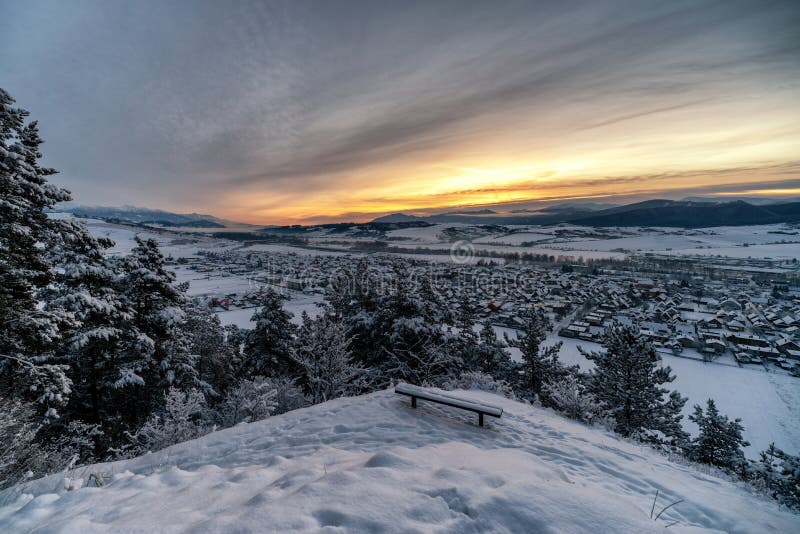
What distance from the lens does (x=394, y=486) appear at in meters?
3.46

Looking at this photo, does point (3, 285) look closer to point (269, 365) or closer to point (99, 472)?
point (99, 472)

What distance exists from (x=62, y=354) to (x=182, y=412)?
5983 mm

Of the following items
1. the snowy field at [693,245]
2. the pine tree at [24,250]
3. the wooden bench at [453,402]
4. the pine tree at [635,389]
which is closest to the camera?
the wooden bench at [453,402]

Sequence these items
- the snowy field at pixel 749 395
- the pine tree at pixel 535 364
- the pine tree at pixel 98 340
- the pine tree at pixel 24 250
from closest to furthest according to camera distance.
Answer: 1. the pine tree at pixel 24 250
2. the pine tree at pixel 98 340
3. the pine tree at pixel 535 364
4. the snowy field at pixel 749 395

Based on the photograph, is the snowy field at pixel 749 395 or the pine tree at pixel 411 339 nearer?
the pine tree at pixel 411 339

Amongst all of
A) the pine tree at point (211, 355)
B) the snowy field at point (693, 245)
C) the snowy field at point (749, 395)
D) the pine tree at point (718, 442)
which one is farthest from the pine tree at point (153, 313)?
the snowy field at point (693, 245)

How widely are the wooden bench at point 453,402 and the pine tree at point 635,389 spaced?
11873 millimetres

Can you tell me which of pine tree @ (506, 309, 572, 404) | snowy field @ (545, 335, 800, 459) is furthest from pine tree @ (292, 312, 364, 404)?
snowy field @ (545, 335, 800, 459)

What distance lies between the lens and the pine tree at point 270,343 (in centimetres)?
1795

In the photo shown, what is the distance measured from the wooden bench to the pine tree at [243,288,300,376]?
40.8 ft

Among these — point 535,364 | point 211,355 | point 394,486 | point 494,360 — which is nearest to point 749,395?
point 535,364

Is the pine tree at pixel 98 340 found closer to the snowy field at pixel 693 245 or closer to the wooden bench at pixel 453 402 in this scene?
the wooden bench at pixel 453 402

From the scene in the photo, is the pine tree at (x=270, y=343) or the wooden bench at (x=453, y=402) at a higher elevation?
the wooden bench at (x=453, y=402)

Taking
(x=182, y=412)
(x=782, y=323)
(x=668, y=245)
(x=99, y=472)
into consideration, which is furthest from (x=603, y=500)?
(x=668, y=245)
